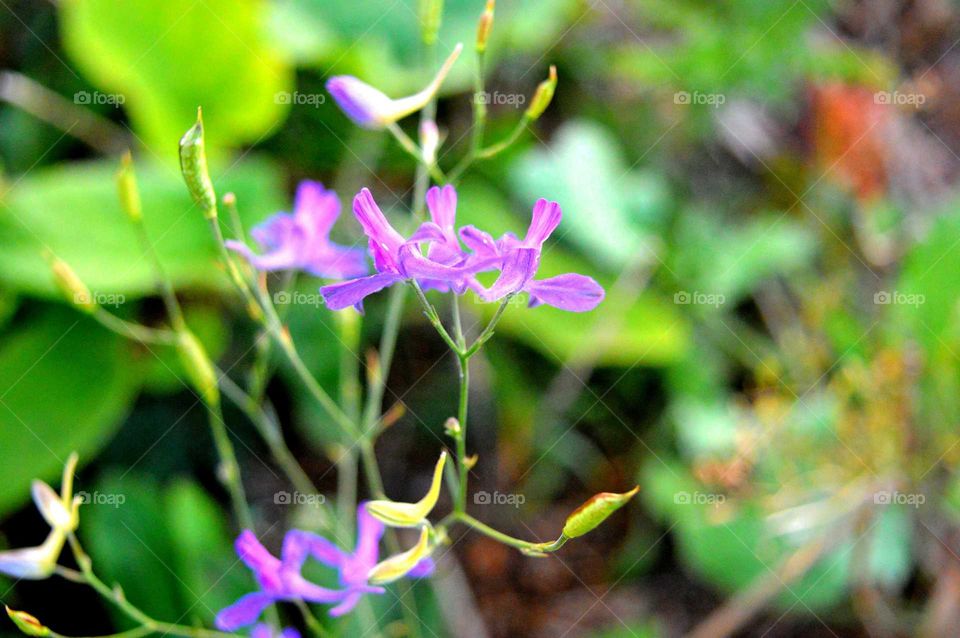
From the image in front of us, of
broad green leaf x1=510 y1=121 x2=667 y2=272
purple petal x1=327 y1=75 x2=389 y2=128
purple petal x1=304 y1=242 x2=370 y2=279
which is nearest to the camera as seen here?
purple petal x1=327 y1=75 x2=389 y2=128

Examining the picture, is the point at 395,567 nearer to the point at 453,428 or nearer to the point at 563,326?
the point at 453,428

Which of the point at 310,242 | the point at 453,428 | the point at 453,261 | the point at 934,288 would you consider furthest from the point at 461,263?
the point at 934,288

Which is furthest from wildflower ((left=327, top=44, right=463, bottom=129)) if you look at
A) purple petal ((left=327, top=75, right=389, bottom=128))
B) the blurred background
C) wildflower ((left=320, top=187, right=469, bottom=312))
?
the blurred background

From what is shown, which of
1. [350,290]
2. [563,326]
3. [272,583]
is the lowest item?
[563,326]

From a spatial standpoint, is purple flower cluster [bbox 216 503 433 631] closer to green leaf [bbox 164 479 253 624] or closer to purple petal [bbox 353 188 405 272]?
purple petal [bbox 353 188 405 272]

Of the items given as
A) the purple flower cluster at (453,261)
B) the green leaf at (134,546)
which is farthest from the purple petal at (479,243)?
the green leaf at (134,546)

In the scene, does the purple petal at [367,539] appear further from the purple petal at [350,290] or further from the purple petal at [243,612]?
the purple petal at [350,290]
